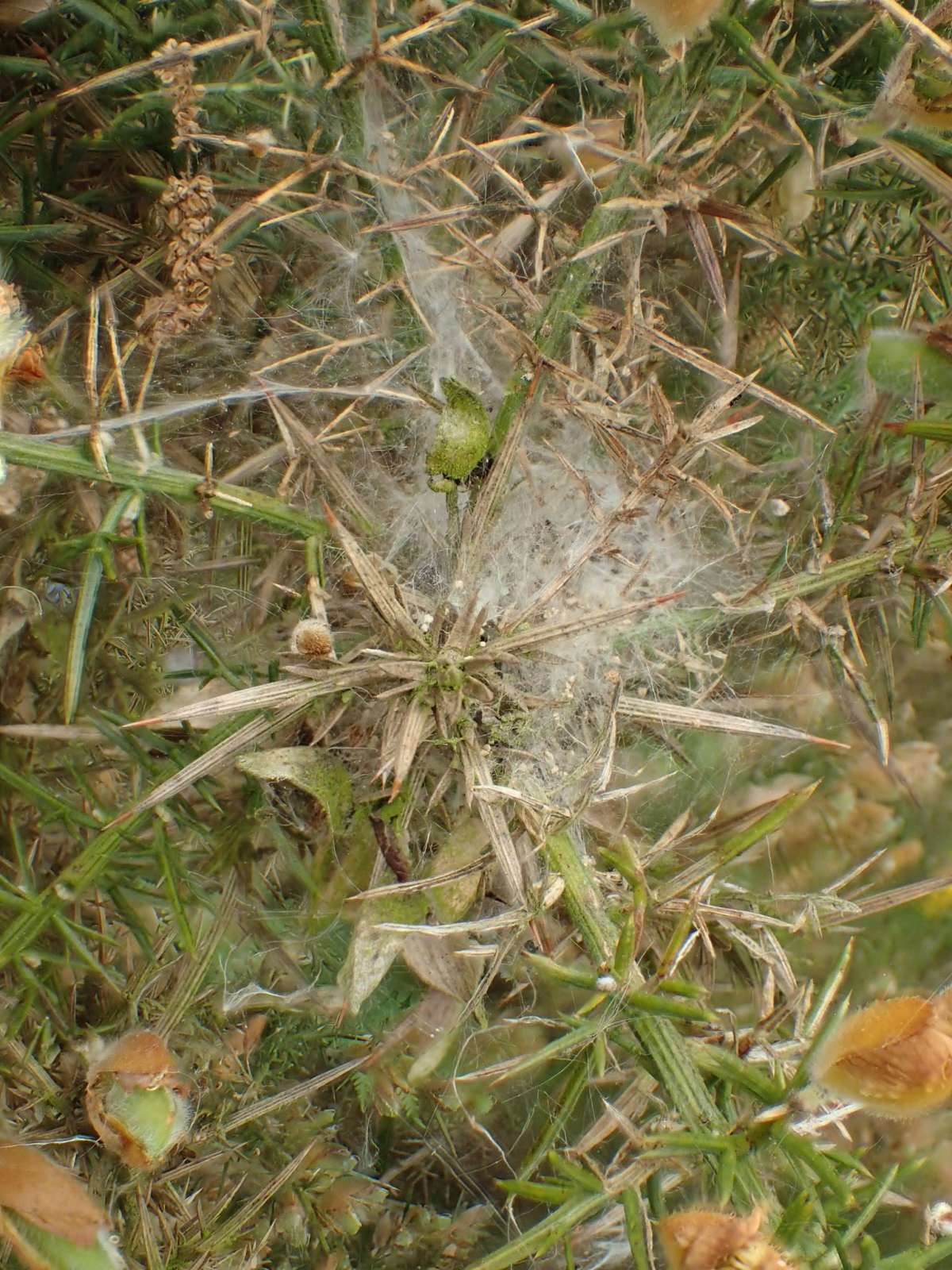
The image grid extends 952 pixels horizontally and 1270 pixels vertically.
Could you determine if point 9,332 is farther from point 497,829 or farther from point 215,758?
point 497,829

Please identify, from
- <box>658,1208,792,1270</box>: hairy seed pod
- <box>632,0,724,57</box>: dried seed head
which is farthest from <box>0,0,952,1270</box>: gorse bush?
<box>658,1208,792,1270</box>: hairy seed pod

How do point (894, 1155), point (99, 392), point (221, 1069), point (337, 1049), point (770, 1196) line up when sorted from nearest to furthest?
point (770, 1196) < point (99, 392) < point (221, 1069) < point (337, 1049) < point (894, 1155)

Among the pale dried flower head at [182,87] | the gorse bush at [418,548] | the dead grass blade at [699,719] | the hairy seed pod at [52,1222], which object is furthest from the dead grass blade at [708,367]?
the hairy seed pod at [52,1222]

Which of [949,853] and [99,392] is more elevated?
[99,392]

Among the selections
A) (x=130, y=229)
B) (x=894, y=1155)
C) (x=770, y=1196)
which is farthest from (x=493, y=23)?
(x=894, y=1155)

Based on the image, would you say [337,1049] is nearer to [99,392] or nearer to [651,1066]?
[651,1066]

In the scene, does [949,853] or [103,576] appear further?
[949,853]

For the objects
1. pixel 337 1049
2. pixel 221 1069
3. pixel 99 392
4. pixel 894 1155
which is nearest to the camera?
pixel 99 392
